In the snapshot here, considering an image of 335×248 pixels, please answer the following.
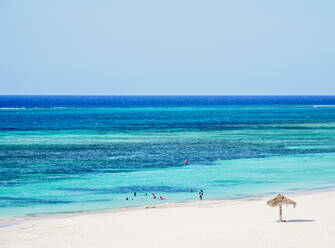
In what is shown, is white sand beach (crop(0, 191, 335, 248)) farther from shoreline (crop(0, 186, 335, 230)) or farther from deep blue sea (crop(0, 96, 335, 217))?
deep blue sea (crop(0, 96, 335, 217))

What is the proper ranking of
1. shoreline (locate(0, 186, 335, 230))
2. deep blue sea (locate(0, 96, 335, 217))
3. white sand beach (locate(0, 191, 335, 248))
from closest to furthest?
white sand beach (locate(0, 191, 335, 248)) < shoreline (locate(0, 186, 335, 230)) < deep blue sea (locate(0, 96, 335, 217))

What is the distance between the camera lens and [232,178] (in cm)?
4431

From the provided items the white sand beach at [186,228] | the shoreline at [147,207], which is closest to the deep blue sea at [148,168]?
the shoreline at [147,207]

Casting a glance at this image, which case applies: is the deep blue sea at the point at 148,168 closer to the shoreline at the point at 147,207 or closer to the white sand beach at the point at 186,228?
the shoreline at the point at 147,207

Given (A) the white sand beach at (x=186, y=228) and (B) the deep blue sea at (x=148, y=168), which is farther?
(B) the deep blue sea at (x=148, y=168)

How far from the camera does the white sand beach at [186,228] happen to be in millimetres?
24516

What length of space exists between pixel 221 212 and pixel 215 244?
6815 millimetres

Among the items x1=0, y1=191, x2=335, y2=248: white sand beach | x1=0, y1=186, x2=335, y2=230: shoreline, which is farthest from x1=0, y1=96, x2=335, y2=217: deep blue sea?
x1=0, y1=191, x2=335, y2=248: white sand beach

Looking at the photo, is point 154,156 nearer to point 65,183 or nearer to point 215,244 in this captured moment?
point 65,183

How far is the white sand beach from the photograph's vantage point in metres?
24.5

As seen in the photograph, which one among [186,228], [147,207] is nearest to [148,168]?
[147,207]

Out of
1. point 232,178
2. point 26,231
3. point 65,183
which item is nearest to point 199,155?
point 232,178

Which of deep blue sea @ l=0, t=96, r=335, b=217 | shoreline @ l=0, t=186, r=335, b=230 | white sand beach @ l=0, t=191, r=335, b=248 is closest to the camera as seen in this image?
white sand beach @ l=0, t=191, r=335, b=248

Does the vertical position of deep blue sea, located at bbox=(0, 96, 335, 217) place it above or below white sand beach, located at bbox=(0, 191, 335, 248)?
A: above
